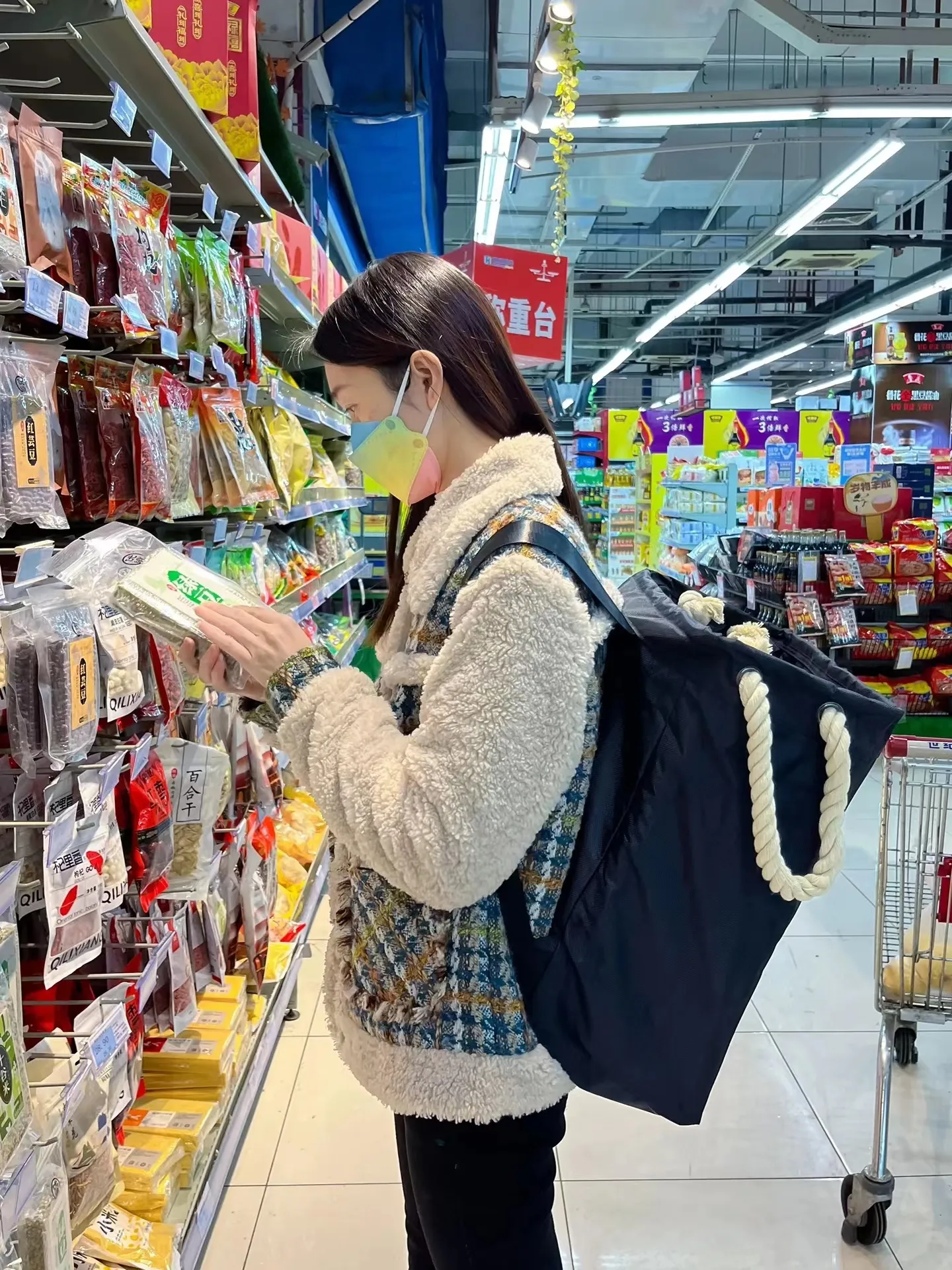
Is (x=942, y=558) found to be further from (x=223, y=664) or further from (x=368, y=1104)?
(x=223, y=664)

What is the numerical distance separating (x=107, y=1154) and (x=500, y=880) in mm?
877

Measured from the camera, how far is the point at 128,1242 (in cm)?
155

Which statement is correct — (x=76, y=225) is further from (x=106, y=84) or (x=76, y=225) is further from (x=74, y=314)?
(x=106, y=84)

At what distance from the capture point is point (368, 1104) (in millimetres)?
2555

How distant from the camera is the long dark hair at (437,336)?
3.78ft

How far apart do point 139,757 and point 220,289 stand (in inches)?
41.2

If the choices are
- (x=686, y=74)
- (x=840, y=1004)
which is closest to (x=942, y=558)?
(x=840, y=1004)

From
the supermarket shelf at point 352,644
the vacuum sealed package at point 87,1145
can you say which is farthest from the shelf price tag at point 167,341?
the supermarket shelf at point 352,644

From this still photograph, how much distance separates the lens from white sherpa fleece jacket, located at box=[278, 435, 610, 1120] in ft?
3.11

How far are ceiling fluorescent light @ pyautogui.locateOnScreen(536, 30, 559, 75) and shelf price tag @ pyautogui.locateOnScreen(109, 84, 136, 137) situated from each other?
10.6 feet

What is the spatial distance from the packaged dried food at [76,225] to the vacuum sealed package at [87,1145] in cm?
116

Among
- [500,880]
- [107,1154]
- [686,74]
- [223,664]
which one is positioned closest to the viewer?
[500,880]

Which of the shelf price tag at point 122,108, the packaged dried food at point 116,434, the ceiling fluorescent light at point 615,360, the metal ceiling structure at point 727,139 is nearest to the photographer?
the shelf price tag at point 122,108

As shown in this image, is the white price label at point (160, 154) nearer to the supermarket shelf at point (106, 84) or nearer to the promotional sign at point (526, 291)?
the supermarket shelf at point (106, 84)
